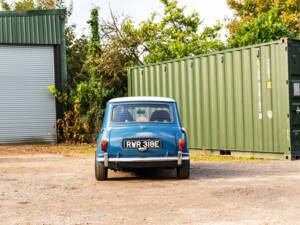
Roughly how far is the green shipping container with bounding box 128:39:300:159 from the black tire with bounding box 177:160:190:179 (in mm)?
4714

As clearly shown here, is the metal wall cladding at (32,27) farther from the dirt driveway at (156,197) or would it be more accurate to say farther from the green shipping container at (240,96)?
the dirt driveway at (156,197)

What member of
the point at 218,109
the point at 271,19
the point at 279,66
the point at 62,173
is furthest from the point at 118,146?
the point at 271,19

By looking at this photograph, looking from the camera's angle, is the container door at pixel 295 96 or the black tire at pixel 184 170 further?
the container door at pixel 295 96

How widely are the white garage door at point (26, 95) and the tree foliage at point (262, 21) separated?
8926 millimetres

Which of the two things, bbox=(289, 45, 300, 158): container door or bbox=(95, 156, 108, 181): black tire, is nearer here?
bbox=(95, 156, 108, 181): black tire

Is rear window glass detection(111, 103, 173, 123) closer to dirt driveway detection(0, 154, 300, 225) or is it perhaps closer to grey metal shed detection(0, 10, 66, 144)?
dirt driveway detection(0, 154, 300, 225)

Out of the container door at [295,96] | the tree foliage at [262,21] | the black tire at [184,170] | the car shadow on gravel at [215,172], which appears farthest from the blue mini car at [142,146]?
the tree foliage at [262,21]

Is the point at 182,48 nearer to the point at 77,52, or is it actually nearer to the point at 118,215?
the point at 77,52

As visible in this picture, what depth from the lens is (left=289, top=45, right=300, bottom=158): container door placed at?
15.2 meters

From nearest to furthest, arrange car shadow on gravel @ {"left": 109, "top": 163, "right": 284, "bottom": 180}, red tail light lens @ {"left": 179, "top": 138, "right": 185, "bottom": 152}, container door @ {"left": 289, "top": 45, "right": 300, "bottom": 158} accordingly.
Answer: red tail light lens @ {"left": 179, "top": 138, "right": 185, "bottom": 152}
car shadow on gravel @ {"left": 109, "top": 163, "right": 284, "bottom": 180}
container door @ {"left": 289, "top": 45, "right": 300, "bottom": 158}

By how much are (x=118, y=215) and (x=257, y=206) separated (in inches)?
75.6

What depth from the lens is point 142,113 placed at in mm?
11688

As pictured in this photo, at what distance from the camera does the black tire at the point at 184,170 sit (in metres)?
11.3

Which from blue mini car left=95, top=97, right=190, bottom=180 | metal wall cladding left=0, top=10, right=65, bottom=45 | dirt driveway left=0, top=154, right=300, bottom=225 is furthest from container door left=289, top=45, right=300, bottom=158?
metal wall cladding left=0, top=10, right=65, bottom=45
